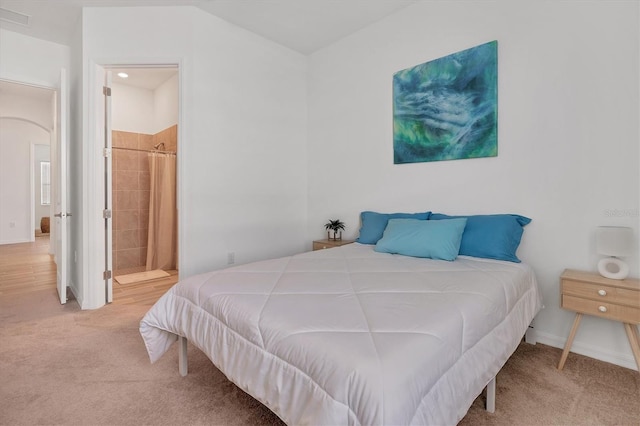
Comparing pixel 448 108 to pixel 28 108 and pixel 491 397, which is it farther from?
pixel 28 108

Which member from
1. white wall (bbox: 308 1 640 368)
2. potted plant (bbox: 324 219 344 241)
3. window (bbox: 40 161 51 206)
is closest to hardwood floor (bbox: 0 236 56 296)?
window (bbox: 40 161 51 206)

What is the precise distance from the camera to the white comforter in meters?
0.90

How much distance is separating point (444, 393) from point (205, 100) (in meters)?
3.06

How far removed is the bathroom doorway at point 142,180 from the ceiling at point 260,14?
4.08 feet

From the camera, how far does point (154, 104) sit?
16.2 feet

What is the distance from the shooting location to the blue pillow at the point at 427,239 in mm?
2215

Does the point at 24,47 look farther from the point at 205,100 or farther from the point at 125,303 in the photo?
the point at 125,303

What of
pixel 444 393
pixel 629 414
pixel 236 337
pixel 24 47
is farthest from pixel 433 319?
pixel 24 47

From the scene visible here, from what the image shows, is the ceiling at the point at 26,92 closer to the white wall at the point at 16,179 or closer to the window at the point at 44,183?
the white wall at the point at 16,179

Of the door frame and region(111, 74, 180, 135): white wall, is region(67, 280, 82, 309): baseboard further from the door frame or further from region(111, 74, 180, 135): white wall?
region(111, 74, 180, 135): white wall

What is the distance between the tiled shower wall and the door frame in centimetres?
147

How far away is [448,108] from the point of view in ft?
8.89

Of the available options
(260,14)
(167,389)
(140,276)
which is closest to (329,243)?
(167,389)

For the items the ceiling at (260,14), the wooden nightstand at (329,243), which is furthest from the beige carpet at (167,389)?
the ceiling at (260,14)
